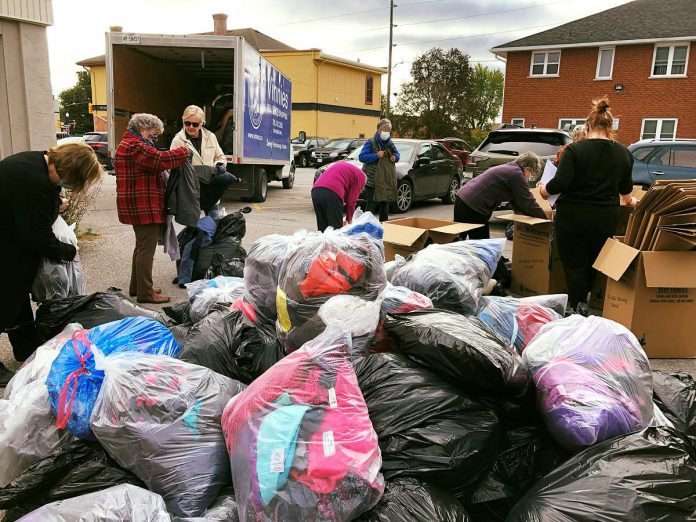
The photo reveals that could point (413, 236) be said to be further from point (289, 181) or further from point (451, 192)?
point (289, 181)

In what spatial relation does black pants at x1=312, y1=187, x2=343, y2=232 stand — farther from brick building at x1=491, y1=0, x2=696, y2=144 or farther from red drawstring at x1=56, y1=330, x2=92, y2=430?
brick building at x1=491, y1=0, x2=696, y2=144

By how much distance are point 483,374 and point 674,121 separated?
89.4ft

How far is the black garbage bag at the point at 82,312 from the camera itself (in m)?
3.39

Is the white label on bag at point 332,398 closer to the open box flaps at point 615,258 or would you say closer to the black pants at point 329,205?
the open box flaps at point 615,258

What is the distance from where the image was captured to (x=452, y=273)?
3.26 meters

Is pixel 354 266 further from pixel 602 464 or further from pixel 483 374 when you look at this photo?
pixel 602 464

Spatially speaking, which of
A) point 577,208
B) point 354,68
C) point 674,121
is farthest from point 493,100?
point 577,208

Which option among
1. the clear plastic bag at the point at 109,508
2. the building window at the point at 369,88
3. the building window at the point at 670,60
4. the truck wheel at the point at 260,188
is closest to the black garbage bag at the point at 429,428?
the clear plastic bag at the point at 109,508

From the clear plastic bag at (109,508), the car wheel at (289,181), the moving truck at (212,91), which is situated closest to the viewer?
the clear plastic bag at (109,508)

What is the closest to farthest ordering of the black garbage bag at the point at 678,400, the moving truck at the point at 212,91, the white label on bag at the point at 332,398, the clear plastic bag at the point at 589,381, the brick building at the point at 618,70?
1. the white label on bag at the point at 332,398
2. the clear plastic bag at the point at 589,381
3. the black garbage bag at the point at 678,400
4. the moving truck at the point at 212,91
5. the brick building at the point at 618,70

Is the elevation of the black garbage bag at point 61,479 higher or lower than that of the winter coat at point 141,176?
lower

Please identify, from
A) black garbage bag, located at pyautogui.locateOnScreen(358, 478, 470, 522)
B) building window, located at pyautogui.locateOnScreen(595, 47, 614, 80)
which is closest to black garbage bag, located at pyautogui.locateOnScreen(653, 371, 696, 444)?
black garbage bag, located at pyautogui.locateOnScreen(358, 478, 470, 522)

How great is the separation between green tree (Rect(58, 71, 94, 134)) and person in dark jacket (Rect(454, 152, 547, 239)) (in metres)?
56.5

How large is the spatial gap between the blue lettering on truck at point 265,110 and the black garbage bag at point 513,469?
8.79 metres
